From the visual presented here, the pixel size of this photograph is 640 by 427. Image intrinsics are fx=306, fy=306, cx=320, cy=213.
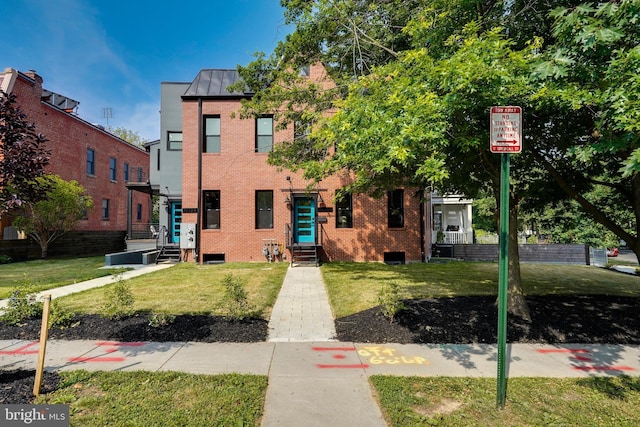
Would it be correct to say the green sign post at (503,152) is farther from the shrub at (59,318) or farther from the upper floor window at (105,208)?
the upper floor window at (105,208)

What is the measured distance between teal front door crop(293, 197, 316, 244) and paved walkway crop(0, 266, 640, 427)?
8.60m

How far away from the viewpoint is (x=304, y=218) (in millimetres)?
13898

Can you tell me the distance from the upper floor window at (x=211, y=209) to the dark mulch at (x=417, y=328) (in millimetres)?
8058

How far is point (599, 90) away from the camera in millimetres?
3311

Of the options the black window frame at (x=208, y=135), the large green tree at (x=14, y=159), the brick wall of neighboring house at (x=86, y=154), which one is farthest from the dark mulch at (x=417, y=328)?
the brick wall of neighboring house at (x=86, y=154)

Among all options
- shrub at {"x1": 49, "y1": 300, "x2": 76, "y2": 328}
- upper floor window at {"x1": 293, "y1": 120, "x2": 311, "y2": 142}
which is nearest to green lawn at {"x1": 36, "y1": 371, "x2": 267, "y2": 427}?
shrub at {"x1": 49, "y1": 300, "x2": 76, "y2": 328}

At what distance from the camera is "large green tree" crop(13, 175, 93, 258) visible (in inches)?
592

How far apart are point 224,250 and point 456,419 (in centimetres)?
1195

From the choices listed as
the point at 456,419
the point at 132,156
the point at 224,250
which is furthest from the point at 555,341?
the point at 132,156

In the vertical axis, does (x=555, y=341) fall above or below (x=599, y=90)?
below

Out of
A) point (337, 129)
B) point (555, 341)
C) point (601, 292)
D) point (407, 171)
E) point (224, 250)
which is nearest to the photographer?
point (337, 129)

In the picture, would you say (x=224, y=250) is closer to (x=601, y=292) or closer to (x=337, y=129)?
(x=337, y=129)

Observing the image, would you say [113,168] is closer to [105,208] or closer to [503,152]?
[105,208]

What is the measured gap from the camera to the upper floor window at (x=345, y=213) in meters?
13.7
